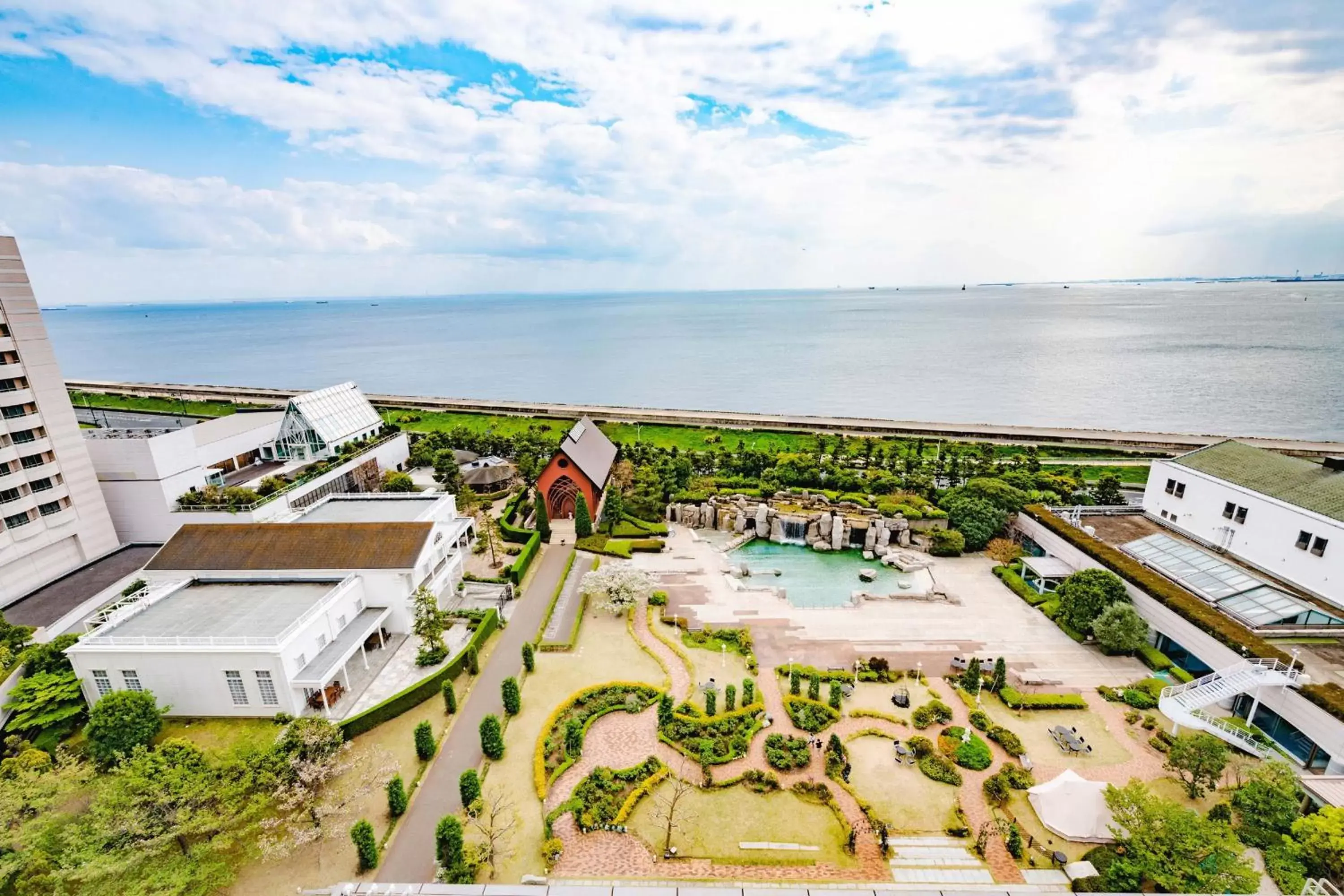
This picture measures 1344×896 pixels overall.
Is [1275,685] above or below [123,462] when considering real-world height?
below

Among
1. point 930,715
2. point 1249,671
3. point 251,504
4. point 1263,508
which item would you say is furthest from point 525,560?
point 1263,508

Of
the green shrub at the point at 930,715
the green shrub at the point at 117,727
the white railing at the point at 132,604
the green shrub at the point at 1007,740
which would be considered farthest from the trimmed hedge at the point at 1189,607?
the white railing at the point at 132,604

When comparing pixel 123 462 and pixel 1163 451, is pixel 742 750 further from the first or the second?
pixel 1163 451

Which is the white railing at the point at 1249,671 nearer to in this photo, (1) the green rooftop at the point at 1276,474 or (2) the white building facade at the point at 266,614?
(1) the green rooftop at the point at 1276,474

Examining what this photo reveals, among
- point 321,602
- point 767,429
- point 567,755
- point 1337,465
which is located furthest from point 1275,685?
point 767,429

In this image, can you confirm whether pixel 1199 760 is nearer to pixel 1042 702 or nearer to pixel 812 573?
pixel 1042 702

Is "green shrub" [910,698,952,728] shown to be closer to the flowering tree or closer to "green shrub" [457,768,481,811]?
the flowering tree
